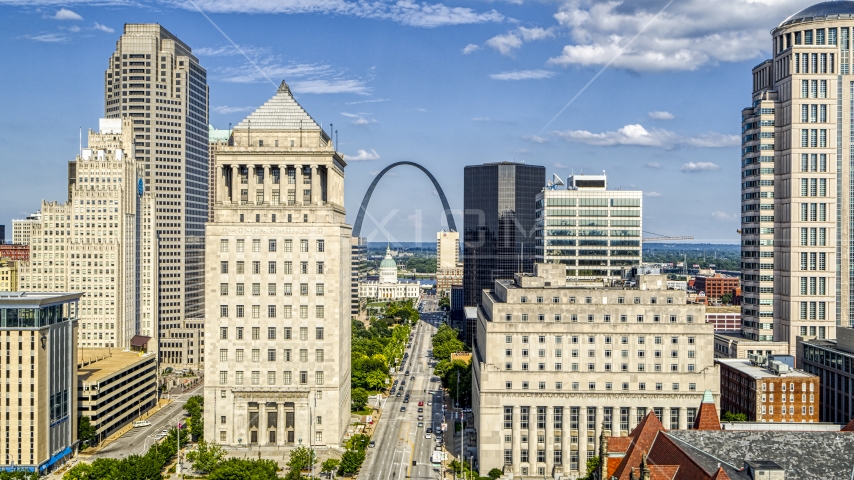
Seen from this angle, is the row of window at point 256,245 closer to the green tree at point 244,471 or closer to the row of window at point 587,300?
the green tree at point 244,471

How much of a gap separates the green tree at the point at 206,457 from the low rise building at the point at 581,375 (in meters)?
48.1

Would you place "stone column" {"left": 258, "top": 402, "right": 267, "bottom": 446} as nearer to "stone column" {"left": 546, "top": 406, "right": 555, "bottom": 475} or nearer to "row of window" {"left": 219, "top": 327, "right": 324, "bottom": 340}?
"row of window" {"left": 219, "top": 327, "right": 324, "bottom": 340}

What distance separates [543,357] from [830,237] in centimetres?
8438

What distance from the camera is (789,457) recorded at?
3268 inches

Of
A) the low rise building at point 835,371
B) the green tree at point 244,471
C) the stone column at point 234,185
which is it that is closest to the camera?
the green tree at point 244,471

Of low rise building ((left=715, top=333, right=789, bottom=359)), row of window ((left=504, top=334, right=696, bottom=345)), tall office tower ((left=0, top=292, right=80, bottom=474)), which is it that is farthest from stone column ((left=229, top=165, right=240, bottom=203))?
low rise building ((left=715, top=333, right=789, bottom=359))

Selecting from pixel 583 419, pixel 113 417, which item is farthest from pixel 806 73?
pixel 113 417

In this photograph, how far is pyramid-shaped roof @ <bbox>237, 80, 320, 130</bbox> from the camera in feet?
526

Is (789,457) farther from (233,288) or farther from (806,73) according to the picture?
(806,73)

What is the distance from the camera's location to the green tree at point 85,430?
16988 cm

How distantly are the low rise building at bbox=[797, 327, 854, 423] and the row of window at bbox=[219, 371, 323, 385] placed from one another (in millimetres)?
104737

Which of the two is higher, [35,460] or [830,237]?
[830,237]

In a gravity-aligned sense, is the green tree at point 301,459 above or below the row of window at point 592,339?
below

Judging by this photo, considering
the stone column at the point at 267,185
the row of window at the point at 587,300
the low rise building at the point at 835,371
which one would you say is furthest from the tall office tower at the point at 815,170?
the stone column at the point at 267,185
